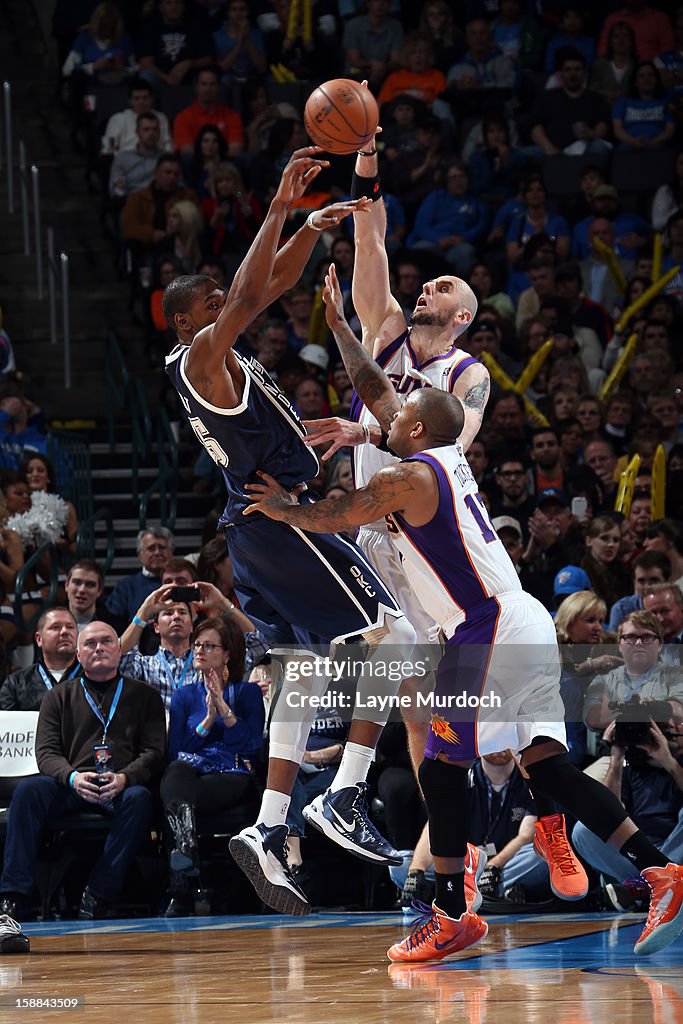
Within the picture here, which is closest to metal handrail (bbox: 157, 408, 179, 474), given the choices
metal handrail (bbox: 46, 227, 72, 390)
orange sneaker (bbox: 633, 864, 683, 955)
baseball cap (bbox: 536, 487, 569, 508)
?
metal handrail (bbox: 46, 227, 72, 390)

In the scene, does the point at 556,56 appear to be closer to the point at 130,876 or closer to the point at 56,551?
the point at 56,551

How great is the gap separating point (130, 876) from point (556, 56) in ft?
33.2

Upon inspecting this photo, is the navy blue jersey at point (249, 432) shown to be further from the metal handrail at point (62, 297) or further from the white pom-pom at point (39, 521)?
the metal handrail at point (62, 297)

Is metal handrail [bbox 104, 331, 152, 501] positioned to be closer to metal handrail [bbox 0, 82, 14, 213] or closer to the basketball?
metal handrail [bbox 0, 82, 14, 213]

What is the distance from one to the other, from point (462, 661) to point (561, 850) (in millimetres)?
974

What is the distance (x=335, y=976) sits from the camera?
5.66m

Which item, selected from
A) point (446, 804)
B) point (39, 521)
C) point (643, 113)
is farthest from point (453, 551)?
point (643, 113)

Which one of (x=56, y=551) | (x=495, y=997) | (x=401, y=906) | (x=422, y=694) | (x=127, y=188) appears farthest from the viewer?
(x=127, y=188)

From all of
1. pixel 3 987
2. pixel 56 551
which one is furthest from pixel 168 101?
pixel 3 987

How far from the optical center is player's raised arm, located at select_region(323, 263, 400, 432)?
20.7ft

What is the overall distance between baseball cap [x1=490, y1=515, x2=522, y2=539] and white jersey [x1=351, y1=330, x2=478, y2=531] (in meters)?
3.41

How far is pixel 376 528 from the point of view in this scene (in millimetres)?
6812

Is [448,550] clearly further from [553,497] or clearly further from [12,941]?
[553,497]

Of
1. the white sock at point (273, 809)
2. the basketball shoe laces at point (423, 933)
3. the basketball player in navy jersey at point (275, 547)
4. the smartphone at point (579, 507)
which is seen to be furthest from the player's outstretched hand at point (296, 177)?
the smartphone at point (579, 507)
